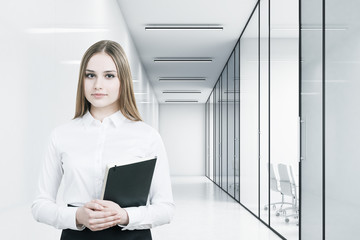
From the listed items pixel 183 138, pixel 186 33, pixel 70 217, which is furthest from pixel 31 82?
pixel 183 138

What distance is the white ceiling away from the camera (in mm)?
7273

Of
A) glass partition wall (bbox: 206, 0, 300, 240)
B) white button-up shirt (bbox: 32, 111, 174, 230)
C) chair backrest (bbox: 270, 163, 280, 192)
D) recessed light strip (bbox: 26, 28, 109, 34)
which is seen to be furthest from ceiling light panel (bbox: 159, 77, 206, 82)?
white button-up shirt (bbox: 32, 111, 174, 230)

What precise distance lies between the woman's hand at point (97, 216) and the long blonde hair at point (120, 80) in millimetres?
345

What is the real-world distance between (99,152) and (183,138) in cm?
1907

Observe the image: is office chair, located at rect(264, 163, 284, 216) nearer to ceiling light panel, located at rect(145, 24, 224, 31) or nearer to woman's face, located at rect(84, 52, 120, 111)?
ceiling light panel, located at rect(145, 24, 224, 31)

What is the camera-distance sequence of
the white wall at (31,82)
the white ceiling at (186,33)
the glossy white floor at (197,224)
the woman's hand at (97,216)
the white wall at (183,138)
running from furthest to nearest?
the white wall at (183,138), the white ceiling at (186,33), the glossy white floor at (197,224), the white wall at (31,82), the woman's hand at (97,216)

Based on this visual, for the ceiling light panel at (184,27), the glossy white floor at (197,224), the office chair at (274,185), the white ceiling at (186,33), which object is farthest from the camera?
the ceiling light panel at (184,27)

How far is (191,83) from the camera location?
15.1 m

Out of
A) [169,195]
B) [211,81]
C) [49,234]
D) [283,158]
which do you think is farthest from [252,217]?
[211,81]

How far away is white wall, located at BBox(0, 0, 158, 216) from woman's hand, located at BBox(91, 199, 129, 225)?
3.67ft

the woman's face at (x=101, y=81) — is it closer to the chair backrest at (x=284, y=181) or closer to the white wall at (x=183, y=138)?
the chair backrest at (x=284, y=181)

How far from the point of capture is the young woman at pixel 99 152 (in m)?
1.44

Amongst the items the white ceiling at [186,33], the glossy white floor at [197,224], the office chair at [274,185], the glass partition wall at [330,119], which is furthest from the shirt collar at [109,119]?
the white ceiling at [186,33]

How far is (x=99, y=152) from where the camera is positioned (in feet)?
4.85
